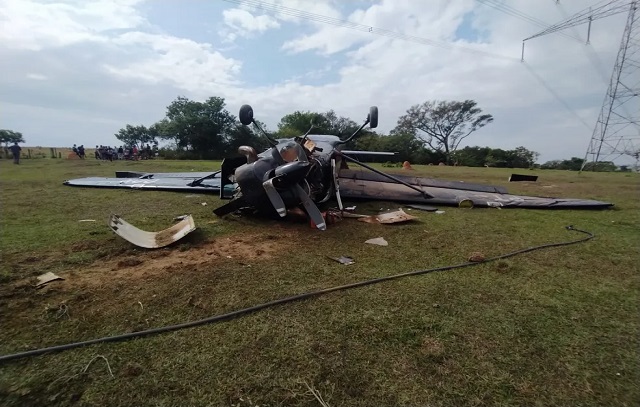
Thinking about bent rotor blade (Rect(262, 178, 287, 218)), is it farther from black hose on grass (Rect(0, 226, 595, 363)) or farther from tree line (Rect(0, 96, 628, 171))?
tree line (Rect(0, 96, 628, 171))

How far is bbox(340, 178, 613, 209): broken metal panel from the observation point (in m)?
7.09

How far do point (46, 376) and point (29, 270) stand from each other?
82.4 inches

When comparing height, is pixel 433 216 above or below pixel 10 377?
above

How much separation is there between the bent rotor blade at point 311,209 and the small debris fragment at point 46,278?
3246 millimetres

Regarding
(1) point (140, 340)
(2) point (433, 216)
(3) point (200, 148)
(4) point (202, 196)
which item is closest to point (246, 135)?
(3) point (200, 148)

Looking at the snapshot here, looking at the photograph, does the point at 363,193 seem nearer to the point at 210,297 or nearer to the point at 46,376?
the point at 210,297

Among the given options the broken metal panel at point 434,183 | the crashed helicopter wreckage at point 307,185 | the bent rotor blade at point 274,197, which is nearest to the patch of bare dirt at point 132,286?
the bent rotor blade at point 274,197

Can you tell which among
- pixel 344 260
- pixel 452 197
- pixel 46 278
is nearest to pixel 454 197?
pixel 452 197

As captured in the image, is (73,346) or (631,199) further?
(631,199)

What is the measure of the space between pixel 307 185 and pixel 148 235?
2631 mm

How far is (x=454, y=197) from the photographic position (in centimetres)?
786

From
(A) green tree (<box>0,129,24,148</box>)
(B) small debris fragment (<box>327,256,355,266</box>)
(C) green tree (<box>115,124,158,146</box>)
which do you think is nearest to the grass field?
(B) small debris fragment (<box>327,256,355,266</box>)

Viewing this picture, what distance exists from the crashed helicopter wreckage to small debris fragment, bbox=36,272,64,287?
2.73 m

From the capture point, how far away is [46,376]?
1906mm
